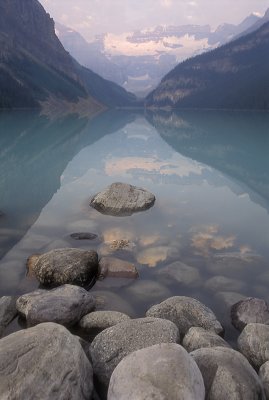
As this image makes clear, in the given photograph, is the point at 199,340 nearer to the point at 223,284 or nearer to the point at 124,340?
the point at 124,340

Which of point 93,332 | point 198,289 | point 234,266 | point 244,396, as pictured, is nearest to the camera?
point 244,396

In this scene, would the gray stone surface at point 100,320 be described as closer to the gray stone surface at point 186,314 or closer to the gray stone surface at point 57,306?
the gray stone surface at point 57,306

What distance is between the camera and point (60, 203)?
2522 centimetres

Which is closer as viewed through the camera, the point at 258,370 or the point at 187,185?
the point at 258,370

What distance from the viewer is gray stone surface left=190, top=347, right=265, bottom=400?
6.96m

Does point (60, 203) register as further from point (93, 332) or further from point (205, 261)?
point (93, 332)

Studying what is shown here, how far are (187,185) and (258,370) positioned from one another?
78.5 ft

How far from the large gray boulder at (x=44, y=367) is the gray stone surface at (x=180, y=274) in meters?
7.04

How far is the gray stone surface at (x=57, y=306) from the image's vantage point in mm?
10516

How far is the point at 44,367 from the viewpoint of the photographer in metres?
6.73

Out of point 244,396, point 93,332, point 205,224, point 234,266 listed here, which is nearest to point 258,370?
point 244,396

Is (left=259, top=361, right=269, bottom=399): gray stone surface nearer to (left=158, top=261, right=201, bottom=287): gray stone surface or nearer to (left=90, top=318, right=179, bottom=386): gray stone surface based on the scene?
(left=90, top=318, right=179, bottom=386): gray stone surface

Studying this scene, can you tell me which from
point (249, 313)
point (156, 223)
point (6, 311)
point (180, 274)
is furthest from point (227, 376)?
point (156, 223)

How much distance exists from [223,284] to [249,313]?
8.30 feet
